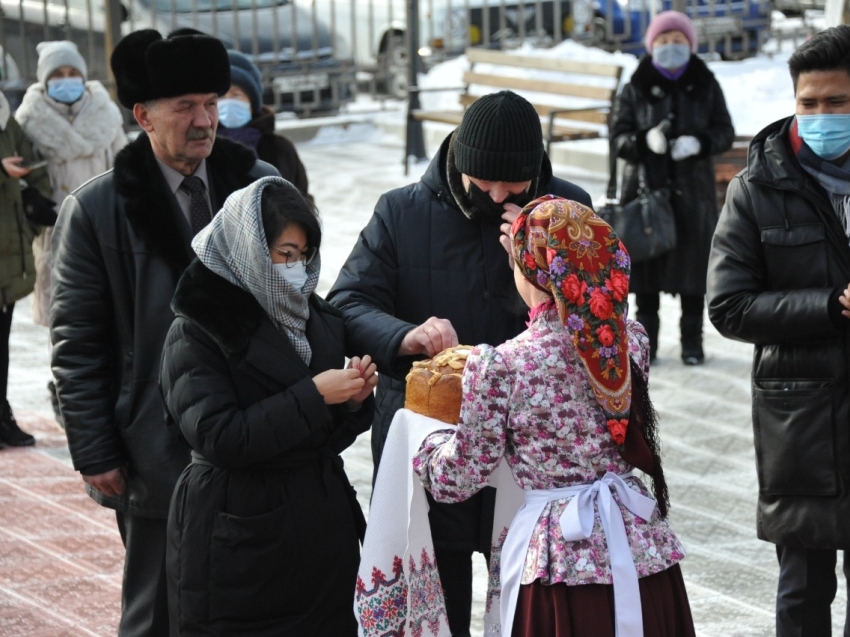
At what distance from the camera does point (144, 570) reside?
4.18m

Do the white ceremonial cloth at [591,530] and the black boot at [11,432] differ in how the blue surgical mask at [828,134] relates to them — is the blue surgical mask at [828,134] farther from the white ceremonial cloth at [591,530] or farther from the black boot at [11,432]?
the black boot at [11,432]

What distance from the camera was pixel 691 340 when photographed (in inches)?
340

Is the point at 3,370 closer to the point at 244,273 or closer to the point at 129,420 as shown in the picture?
the point at 129,420

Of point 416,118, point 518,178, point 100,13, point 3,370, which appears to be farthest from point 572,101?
point 518,178

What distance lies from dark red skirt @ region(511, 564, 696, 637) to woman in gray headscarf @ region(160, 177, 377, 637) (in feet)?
2.07

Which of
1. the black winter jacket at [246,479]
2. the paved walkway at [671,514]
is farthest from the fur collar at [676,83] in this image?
the black winter jacket at [246,479]

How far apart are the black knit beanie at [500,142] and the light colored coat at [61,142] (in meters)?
4.59

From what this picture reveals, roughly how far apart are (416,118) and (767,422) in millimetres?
10191

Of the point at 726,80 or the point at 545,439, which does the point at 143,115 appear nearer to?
the point at 545,439

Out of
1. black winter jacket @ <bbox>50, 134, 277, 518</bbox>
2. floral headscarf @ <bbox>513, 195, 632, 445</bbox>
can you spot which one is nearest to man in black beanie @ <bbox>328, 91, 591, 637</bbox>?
black winter jacket @ <bbox>50, 134, 277, 518</bbox>

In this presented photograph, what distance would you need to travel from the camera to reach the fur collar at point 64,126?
796 centimetres

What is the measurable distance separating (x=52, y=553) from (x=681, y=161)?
15.1 feet

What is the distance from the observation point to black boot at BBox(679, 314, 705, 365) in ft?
28.3

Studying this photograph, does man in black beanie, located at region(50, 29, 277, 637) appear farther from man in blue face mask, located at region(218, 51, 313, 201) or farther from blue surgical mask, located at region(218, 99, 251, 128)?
blue surgical mask, located at region(218, 99, 251, 128)
